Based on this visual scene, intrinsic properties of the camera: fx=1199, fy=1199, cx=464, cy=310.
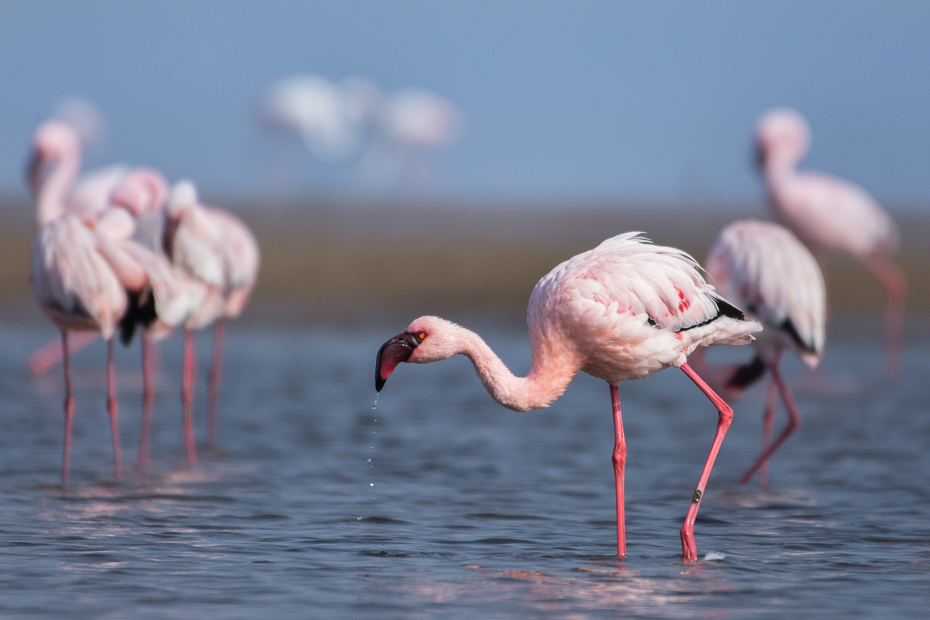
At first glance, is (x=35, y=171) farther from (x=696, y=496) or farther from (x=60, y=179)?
(x=696, y=496)

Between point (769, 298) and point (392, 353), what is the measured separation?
247 centimetres

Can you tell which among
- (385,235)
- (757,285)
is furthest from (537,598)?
(385,235)

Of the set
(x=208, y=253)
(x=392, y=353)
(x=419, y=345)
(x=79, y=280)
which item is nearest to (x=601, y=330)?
(x=419, y=345)

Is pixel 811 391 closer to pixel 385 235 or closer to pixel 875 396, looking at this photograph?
pixel 875 396

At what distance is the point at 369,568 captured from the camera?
169 inches

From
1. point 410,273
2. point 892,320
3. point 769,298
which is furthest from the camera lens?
point 410,273

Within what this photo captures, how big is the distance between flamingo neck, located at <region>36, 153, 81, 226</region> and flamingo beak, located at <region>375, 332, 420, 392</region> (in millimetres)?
5096

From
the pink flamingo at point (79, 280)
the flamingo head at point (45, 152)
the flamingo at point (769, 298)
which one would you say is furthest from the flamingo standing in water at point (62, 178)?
the flamingo at point (769, 298)

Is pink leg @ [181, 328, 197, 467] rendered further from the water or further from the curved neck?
the curved neck

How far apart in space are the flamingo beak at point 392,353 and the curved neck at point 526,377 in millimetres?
202

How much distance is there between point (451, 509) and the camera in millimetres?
5273

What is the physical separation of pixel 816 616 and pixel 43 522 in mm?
3034

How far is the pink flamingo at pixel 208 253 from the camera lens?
22.3 ft

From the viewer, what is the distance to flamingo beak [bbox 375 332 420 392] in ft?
14.2
